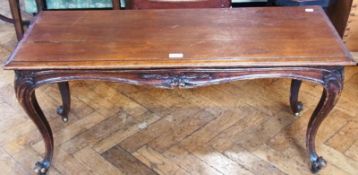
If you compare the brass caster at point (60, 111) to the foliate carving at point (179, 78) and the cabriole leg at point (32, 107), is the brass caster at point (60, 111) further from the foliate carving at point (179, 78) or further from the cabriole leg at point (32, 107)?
the foliate carving at point (179, 78)

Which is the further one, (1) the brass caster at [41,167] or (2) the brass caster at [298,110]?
(2) the brass caster at [298,110]

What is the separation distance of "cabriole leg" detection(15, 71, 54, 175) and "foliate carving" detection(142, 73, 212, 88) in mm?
361

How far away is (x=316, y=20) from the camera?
147 cm

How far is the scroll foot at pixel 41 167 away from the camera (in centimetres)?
156

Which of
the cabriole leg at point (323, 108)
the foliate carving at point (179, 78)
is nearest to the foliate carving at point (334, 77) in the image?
the cabriole leg at point (323, 108)

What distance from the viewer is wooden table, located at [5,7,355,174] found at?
125cm

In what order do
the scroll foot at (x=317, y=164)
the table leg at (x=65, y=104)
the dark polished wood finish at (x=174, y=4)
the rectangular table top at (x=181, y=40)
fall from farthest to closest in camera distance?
1. the dark polished wood finish at (x=174, y=4)
2. the table leg at (x=65, y=104)
3. the scroll foot at (x=317, y=164)
4. the rectangular table top at (x=181, y=40)

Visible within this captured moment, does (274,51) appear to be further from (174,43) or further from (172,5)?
(172,5)

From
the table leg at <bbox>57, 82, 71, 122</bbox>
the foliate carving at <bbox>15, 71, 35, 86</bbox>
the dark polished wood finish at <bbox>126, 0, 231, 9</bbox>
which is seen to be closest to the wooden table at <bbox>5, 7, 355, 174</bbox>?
the foliate carving at <bbox>15, 71, 35, 86</bbox>

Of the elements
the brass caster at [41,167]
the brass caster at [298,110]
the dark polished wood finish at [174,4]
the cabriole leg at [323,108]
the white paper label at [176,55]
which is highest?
the white paper label at [176,55]

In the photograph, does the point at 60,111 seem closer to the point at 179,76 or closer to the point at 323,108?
the point at 179,76

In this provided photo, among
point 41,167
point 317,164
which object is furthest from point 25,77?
point 317,164

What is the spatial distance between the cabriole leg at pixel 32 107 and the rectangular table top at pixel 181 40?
7 centimetres

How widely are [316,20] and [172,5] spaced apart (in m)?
0.72
